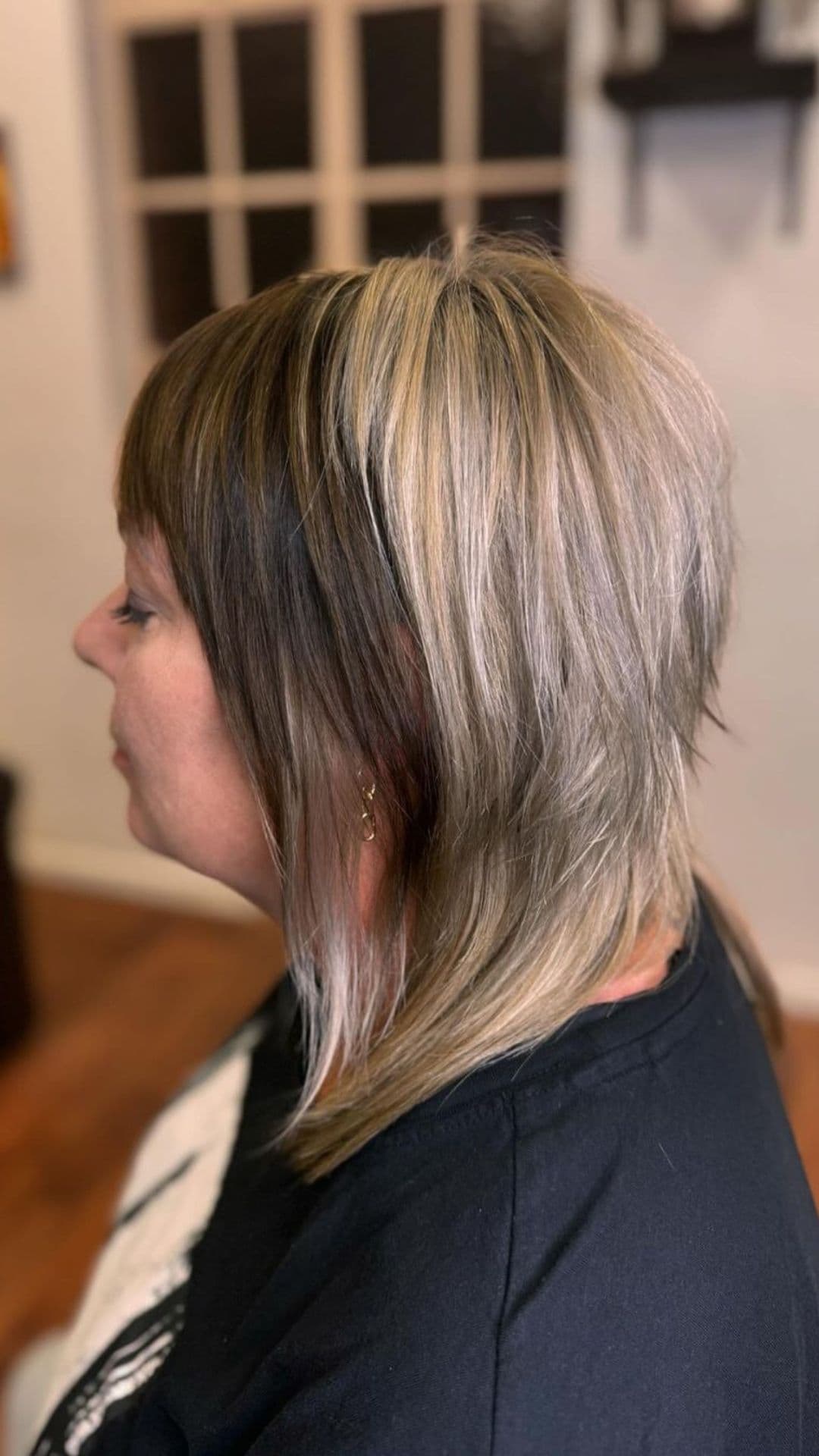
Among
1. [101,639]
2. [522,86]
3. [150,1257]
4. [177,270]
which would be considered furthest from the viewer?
[177,270]

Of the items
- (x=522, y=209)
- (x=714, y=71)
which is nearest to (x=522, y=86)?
(x=522, y=209)

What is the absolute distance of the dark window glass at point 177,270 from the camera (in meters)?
2.58

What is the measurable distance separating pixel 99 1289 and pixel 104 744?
1.96 metres

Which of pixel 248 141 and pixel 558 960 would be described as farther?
pixel 248 141

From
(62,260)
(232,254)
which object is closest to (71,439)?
(62,260)

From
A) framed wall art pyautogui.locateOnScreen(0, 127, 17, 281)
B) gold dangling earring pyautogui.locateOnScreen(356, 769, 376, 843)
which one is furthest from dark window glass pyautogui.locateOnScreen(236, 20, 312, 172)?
gold dangling earring pyautogui.locateOnScreen(356, 769, 376, 843)

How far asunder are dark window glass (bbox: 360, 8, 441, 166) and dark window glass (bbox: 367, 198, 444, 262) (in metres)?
0.09

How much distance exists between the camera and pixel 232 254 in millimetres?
2555

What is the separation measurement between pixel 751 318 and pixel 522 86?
669 millimetres

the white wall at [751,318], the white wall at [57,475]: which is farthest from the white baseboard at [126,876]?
the white wall at [751,318]

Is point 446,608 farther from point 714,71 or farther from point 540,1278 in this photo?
point 714,71

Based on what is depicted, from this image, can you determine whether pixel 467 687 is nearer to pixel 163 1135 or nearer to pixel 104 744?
pixel 163 1135

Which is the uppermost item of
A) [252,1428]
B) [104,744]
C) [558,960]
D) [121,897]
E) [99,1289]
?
[558,960]

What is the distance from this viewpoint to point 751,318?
6.51 feet
